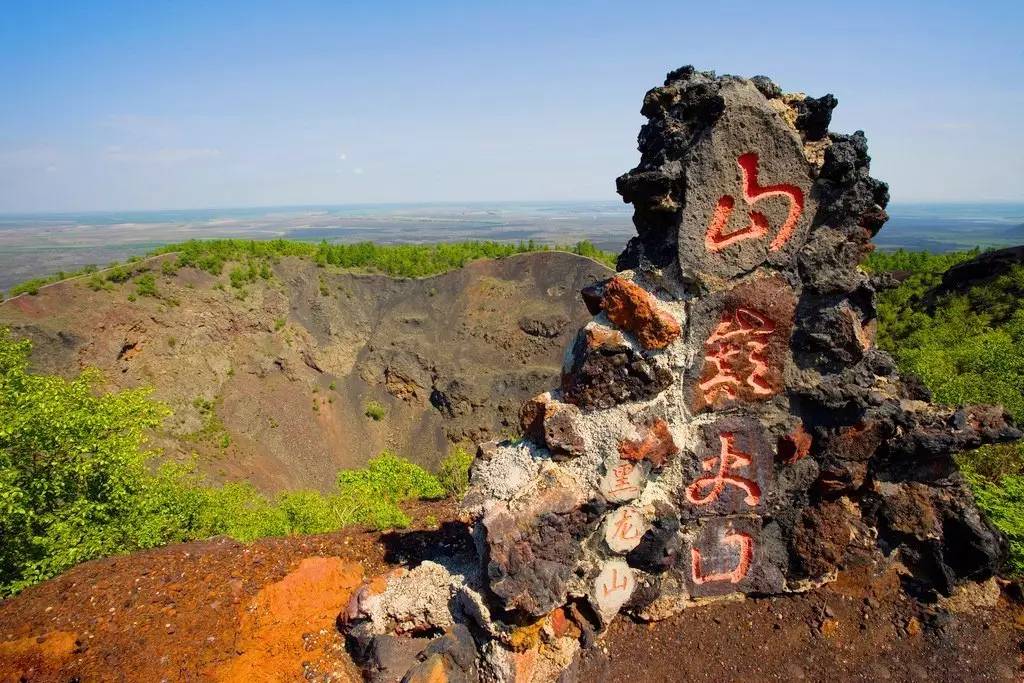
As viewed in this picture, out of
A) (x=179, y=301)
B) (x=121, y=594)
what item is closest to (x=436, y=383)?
(x=179, y=301)

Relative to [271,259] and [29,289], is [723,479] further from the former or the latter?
[271,259]

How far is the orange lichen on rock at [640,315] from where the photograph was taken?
16.8 feet

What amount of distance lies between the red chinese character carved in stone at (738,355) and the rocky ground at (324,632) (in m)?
2.41

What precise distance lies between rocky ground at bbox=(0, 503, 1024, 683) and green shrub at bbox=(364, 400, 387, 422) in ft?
68.9

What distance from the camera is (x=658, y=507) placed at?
18.6 ft

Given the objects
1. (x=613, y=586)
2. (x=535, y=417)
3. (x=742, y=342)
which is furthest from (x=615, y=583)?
(x=742, y=342)

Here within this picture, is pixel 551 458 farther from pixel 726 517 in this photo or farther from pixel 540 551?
pixel 726 517

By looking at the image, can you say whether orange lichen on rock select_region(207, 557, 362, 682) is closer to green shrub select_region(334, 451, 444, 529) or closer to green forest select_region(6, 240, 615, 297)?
green shrub select_region(334, 451, 444, 529)

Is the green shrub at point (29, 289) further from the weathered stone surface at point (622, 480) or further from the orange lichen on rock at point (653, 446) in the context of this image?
the orange lichen on rock at point (653, 446)

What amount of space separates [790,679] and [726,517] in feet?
5.03

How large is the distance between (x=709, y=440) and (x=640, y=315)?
59.6 inches

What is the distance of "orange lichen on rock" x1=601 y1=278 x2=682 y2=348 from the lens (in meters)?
5.11

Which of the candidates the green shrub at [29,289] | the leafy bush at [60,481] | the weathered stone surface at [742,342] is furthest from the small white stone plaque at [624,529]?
the green shrub at [29,289]

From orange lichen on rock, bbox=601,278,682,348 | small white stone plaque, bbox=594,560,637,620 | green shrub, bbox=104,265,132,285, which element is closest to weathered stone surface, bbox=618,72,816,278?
orange lichen on rock, bbox=601,278,682,348
